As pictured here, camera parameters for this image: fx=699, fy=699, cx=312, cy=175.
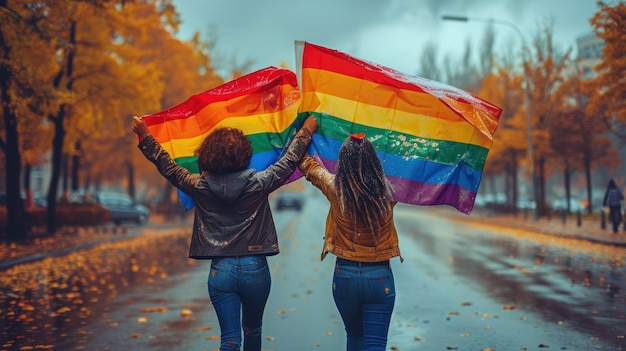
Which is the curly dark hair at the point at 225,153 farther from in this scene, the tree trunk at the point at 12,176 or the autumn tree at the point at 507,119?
the autumn tree at the point at 507,119

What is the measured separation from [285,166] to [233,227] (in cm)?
51

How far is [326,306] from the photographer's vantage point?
973 centimetres

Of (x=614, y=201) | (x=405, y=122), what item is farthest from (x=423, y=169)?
(x=614, y=201)

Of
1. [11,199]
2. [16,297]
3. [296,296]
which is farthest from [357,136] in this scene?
[11,199]

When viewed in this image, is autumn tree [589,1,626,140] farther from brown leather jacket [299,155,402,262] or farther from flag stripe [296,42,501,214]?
brown leather jacket [299,155,402,262]

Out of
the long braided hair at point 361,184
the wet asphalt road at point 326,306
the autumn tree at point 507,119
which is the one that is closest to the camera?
the long braided hair at point 361,184

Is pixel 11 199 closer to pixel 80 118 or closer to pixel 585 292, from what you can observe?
pixel 80 118

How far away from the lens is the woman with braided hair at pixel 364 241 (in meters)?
4.02

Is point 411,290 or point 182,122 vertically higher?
point 182,122

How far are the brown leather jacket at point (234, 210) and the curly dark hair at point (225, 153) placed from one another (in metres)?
0.05

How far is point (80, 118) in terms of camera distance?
24656 mm

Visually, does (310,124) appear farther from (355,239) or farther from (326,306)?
(326,306)

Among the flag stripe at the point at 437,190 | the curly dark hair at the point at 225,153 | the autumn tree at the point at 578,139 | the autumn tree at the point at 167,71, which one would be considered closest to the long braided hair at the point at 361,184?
the curly dark hair at the point at 225,153

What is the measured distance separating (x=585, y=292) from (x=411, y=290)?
2.63 m
